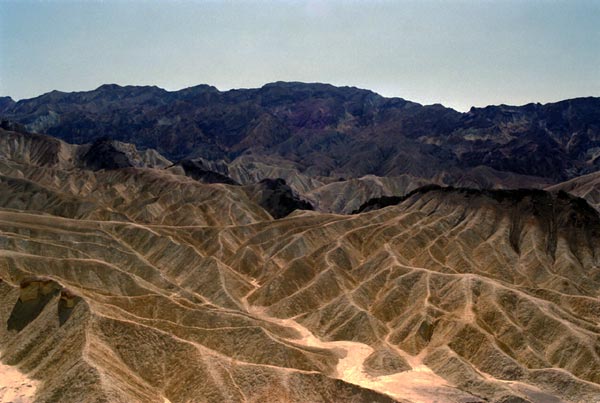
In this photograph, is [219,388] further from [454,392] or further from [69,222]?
[69,222]

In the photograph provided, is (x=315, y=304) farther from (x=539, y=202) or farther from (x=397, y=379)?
(x=539, y=202)

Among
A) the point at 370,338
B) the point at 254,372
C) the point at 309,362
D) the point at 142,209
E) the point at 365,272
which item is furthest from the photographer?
the point at 142,209

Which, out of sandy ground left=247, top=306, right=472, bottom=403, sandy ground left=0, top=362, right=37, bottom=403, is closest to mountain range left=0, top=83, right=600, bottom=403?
sandy ground left=0, top=362, right=37, bottom=403

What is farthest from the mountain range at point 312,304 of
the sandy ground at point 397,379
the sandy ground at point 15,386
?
the sandy ground at point 397,379

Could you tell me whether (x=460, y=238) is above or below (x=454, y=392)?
above

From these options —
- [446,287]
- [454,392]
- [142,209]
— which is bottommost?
[454,392]

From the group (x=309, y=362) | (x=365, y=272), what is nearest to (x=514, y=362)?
(x=309, y=362)

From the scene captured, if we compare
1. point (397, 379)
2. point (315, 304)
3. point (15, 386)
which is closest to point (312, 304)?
point (315, 304)

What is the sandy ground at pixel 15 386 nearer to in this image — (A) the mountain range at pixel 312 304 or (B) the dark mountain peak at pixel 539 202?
(A) the mountain range at pixel 312 304
